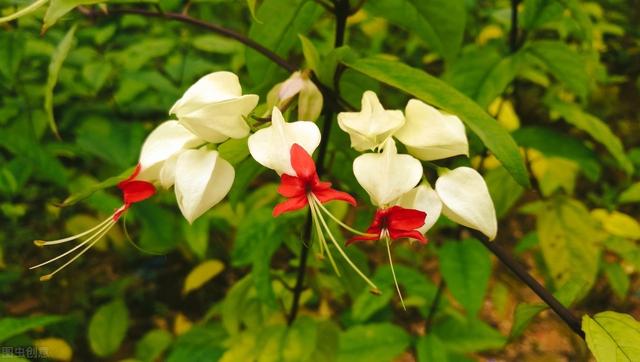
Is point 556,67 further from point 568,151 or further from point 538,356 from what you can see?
point 538,356

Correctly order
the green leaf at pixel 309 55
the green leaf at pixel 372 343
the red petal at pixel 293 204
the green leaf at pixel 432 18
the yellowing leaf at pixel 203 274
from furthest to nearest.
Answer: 1. the yellowing leaf at pixel 203 274
2. the green leaf at pixel 372 343
3. the green leaf at pixel 432 18
4. the green leaf at pixel 309 55
5. the red petal at pixel 293 204

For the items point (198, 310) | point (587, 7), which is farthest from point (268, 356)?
point (587, 7)

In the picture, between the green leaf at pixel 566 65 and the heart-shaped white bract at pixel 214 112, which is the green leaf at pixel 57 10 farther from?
the green leaf at pixel 566 65

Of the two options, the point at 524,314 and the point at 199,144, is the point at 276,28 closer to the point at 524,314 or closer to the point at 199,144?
the point at 199,144

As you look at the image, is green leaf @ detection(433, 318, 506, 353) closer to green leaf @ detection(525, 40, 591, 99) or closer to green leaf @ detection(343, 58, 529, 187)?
green leaf @ detection(525, 40, 591, 99)

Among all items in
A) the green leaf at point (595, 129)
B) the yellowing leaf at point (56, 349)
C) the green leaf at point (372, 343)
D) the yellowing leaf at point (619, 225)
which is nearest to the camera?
the green leaf at point (595, 129)

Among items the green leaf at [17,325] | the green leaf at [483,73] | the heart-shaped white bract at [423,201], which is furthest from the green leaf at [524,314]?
the green leaf at [17,325]

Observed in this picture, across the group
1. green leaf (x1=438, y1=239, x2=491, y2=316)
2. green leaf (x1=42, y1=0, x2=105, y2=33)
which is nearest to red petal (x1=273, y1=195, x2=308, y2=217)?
green leaf (x1=42, y1=0, x2=105, y2=33)

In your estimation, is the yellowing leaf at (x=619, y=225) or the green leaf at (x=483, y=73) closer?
the green leaf at (x=483, y=73)
